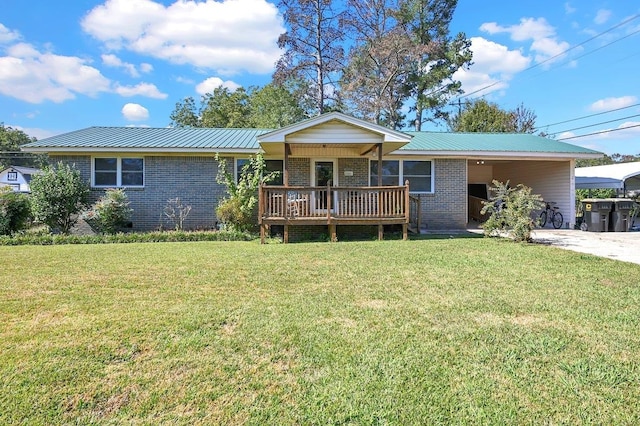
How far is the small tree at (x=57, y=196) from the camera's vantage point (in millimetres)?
11156

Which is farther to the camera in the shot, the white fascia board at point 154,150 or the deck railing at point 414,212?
the deck railing at point 414,212

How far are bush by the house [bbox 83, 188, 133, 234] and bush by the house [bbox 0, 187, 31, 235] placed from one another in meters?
1.79

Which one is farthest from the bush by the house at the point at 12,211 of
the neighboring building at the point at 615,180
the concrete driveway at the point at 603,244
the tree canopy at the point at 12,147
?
the tree canopy at the point at 12,147

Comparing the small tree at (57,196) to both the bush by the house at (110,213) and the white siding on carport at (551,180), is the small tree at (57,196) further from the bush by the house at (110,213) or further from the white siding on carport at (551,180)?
the white siding on carport at (551,180)

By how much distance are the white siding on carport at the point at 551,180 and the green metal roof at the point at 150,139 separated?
37.4ft

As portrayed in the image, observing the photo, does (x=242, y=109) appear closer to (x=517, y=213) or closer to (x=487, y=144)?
(x=487, y=144)

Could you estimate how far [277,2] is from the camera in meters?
23.4

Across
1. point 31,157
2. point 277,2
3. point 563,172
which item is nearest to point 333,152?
point 563,172

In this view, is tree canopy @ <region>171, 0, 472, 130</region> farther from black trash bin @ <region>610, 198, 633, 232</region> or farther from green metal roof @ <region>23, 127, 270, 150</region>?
black trash bin @ <region>610, 198, 633, 232</region>

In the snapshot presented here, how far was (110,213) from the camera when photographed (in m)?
11.2

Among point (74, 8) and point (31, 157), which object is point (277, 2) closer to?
point (74, 8)

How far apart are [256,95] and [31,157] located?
52439 millimetres

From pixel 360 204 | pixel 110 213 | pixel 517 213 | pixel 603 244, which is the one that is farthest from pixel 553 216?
pixel 110 213

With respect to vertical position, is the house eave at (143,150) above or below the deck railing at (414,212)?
above
